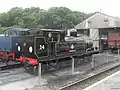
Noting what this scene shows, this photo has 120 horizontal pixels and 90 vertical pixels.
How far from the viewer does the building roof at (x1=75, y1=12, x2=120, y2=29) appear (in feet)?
72.6

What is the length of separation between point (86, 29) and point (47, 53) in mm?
13493

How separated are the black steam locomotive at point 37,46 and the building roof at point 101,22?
7950 mm

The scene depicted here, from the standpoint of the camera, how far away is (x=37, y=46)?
37.9 ft

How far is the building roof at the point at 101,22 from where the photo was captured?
2214cm

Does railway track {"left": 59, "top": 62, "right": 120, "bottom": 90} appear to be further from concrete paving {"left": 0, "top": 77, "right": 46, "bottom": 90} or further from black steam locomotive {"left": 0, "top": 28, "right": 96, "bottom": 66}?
black steam locomotive {"left": 0, "top": 28, "right": 96, "bottom": 66}

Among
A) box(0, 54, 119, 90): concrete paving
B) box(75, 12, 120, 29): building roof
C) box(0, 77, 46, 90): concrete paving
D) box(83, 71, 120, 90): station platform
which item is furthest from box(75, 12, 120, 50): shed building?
box(0, 77, 46, 90): concrete paving

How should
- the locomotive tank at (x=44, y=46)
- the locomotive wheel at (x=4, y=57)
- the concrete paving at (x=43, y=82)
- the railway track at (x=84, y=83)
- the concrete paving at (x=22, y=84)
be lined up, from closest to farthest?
the railway track at (x=84, y=83) → the concrete paving at (x=22, y=84) → the concrete paving at (x=43, y=82) → the locomotive tank at (x=44, y=46) → the locomotive wheel at (x=4, y=57)

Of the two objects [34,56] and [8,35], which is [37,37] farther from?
[8,35]

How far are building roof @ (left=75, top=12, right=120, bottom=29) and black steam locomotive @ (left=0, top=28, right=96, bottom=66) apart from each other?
795 centimetres

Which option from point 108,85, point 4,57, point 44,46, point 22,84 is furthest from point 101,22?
point 22,84

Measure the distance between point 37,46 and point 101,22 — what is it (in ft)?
43.3

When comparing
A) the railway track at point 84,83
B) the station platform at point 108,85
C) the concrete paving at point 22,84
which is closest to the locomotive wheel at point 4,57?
the concrete paving at point 22,84

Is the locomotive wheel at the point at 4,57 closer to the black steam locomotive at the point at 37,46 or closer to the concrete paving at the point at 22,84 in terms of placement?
the black steam locomotive at the point at 37,46

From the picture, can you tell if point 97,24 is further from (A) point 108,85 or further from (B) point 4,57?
(A) point 108,85
